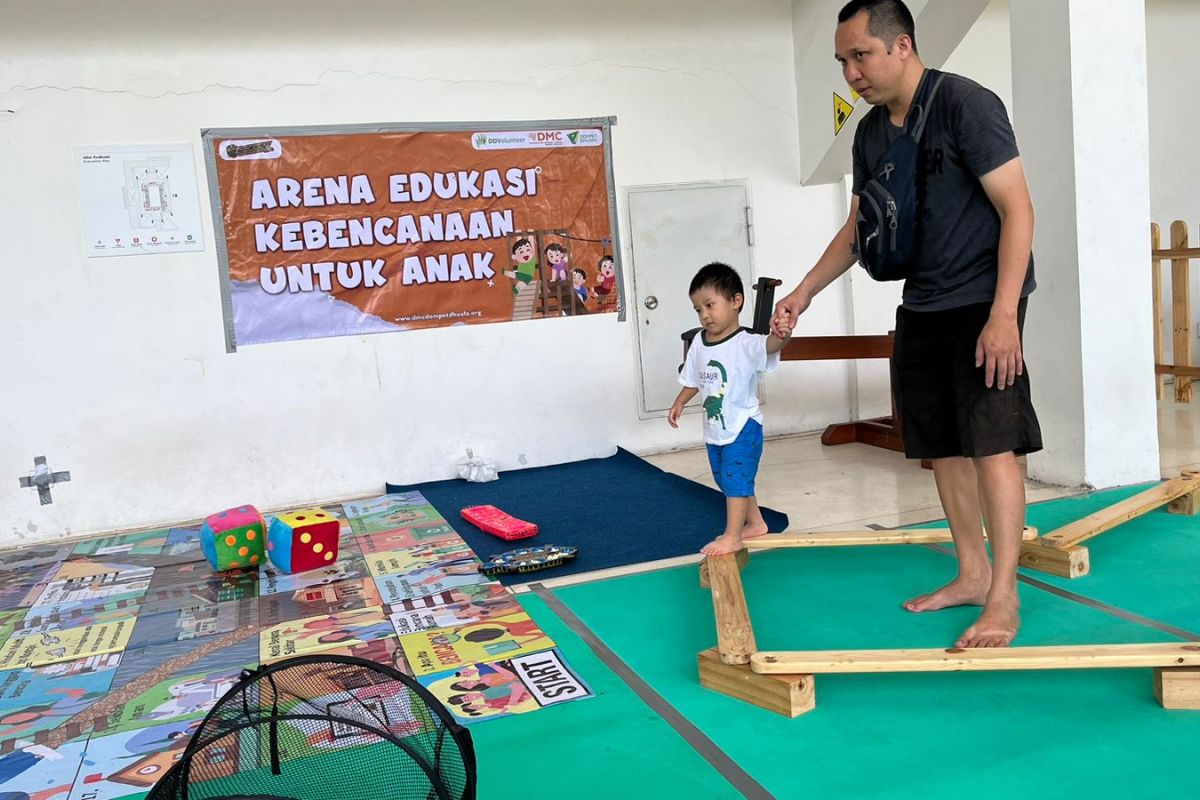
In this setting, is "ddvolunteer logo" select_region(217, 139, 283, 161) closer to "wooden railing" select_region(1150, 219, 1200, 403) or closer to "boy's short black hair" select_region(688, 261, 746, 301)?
"boy's short black hair" select_region(688, 261, 746, 301)

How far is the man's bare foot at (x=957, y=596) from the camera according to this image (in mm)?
3146

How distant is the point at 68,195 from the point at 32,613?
2412 mm

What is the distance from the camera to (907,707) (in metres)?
2.58

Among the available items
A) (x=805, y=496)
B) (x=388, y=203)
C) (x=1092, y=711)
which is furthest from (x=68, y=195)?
(x=1092, y=711)

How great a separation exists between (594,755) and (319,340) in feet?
12.9

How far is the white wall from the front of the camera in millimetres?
5355

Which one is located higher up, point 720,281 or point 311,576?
point 720,281

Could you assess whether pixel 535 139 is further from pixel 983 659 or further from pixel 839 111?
pixel 983 659

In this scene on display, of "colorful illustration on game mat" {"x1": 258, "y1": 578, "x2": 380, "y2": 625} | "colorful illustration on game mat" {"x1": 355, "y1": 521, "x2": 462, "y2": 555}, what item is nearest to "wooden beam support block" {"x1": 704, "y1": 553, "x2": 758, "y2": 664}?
"colorful illustration on game mat" {"x1": 258, "y1": 578, "x2": 380, "y2": 625}

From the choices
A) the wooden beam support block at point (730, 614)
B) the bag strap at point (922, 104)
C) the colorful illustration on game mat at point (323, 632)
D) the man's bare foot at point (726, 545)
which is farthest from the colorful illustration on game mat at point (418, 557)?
the bag strap at point (922, 104)

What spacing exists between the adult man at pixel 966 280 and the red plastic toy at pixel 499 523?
2030 millimetres

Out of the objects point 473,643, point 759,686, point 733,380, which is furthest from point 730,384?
point 759,686

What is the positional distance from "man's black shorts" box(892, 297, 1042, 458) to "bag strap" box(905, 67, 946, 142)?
1.64 ft

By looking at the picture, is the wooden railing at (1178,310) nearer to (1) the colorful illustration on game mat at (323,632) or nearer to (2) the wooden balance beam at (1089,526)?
(2) the wooden balance beam at (1089,526)
